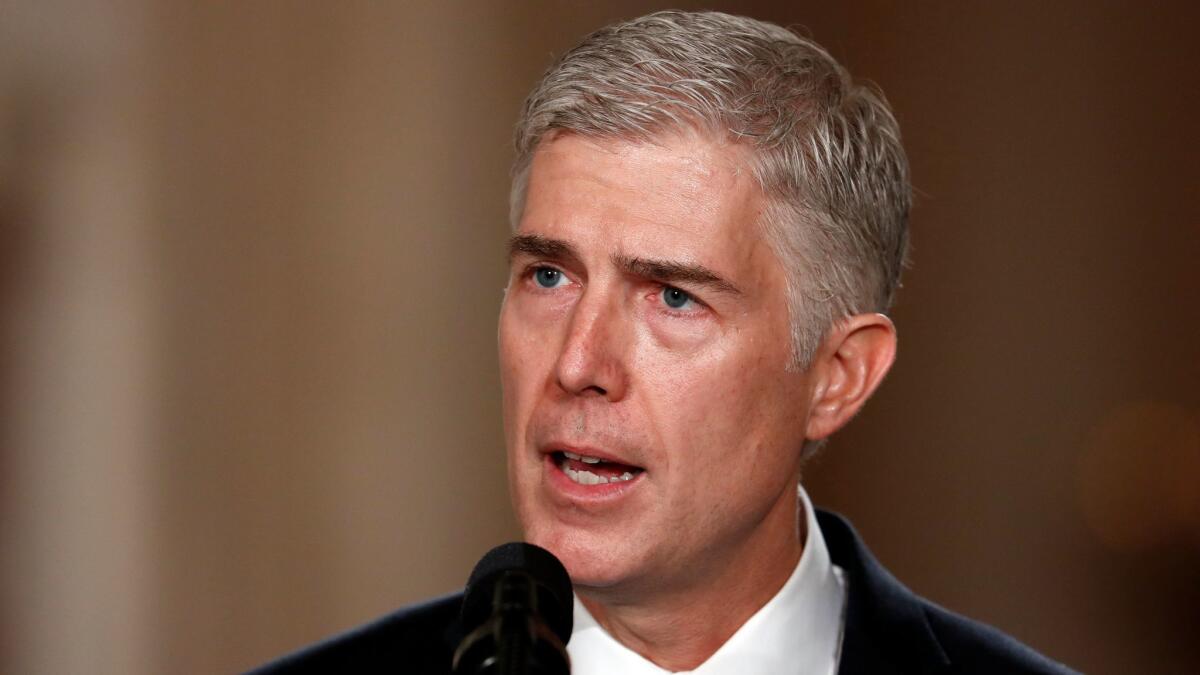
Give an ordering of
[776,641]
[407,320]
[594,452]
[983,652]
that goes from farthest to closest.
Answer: [407,320] → [983,652] → [776,641] → [594,452]

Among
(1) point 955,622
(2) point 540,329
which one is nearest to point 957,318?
(1) point 955,622

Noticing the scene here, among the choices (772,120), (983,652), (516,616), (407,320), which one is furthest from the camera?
(407,320)

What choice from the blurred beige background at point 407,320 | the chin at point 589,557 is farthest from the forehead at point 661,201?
the blurred beige background at point 407,320

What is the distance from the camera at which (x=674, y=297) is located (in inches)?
76.6

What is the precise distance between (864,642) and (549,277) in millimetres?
799

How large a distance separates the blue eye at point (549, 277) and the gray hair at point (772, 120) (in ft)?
0.49

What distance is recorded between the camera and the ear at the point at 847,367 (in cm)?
214

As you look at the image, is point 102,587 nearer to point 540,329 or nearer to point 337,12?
point 337,12

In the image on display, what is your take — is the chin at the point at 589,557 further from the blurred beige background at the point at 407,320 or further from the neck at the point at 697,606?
the blurred beige background at the point at 407,320

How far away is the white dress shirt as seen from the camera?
210cm

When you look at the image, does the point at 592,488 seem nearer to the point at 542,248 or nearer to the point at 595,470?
the point at 595,470

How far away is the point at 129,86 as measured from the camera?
361 centimetres

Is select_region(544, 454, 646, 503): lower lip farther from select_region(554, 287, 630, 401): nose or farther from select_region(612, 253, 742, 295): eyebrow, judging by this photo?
select_region(612, 253, 742, 295): eyebrow

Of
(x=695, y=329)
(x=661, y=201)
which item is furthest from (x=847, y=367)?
(x=661, y=201)
